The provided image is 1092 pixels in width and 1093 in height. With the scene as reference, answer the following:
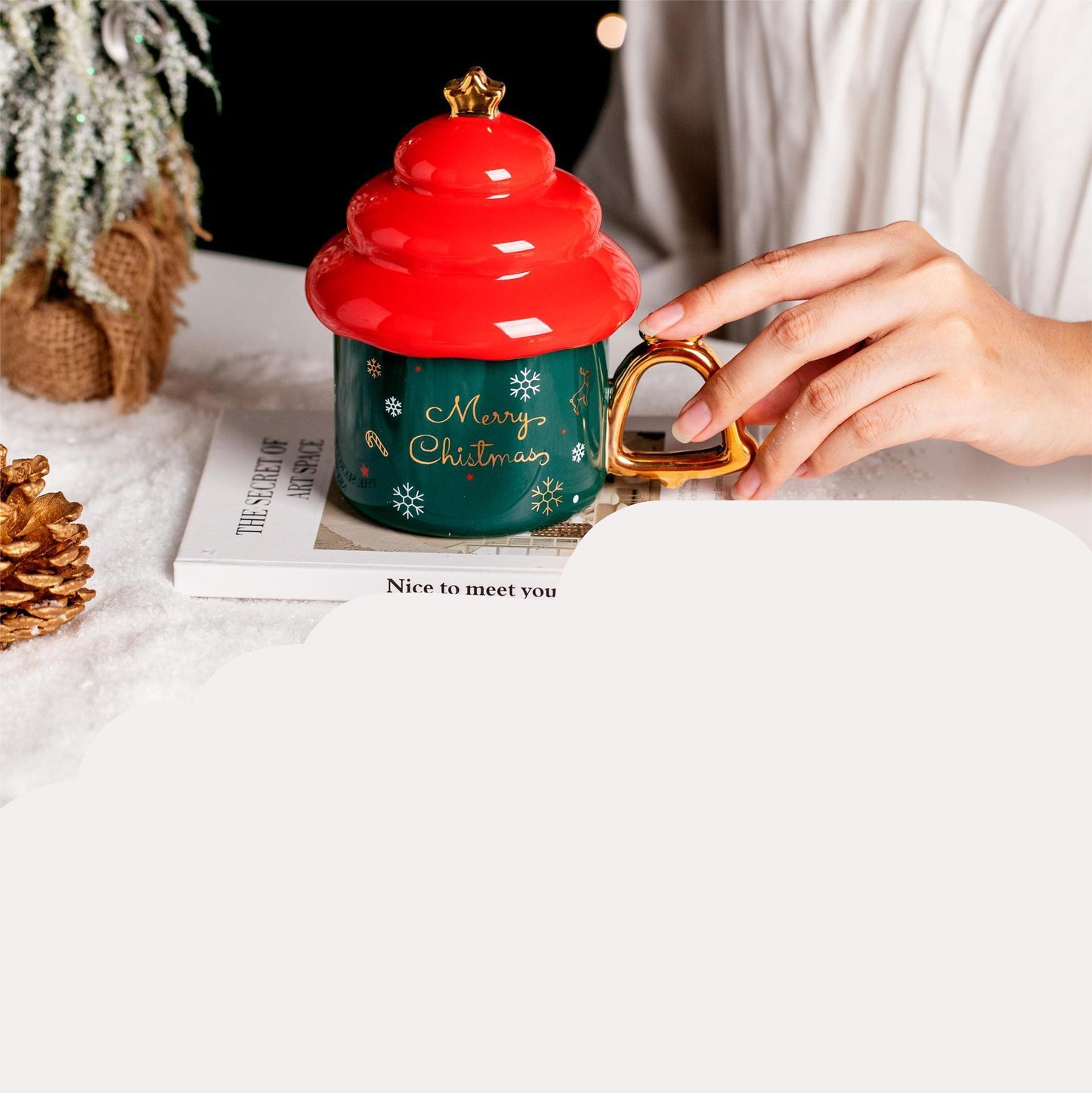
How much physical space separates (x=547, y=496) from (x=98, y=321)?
386 millimetres

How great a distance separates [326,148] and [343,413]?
1442mm

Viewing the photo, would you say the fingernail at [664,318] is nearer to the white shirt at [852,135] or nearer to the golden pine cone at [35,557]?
the golden pine cone at [35,557]

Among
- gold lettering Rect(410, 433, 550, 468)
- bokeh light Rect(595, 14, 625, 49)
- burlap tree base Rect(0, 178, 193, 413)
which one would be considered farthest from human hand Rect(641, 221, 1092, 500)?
bokeh light Rect(595, 14, 625, 49)

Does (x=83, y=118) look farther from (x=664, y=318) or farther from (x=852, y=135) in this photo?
(x=852, y=135)

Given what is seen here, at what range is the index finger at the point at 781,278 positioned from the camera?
2.37 ft

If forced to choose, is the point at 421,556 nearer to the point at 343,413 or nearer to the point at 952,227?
the point at 343,413

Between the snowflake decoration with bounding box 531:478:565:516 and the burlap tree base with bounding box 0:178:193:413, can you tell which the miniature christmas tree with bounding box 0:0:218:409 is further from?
the snowflake decoration with bounding box 531:478:565:516

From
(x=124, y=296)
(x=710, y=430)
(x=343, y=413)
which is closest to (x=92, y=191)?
(x=124, y=296)

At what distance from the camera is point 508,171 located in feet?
2.23

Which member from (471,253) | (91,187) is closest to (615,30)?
(91,187)

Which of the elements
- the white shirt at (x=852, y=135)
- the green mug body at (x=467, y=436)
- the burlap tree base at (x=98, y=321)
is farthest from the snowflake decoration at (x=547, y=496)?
the white shirt at (x=852, y=135)

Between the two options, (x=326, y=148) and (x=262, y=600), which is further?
(x=326, y=148)

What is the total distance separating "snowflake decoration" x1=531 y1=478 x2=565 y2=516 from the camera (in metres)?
0.73

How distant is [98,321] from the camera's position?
90cm
